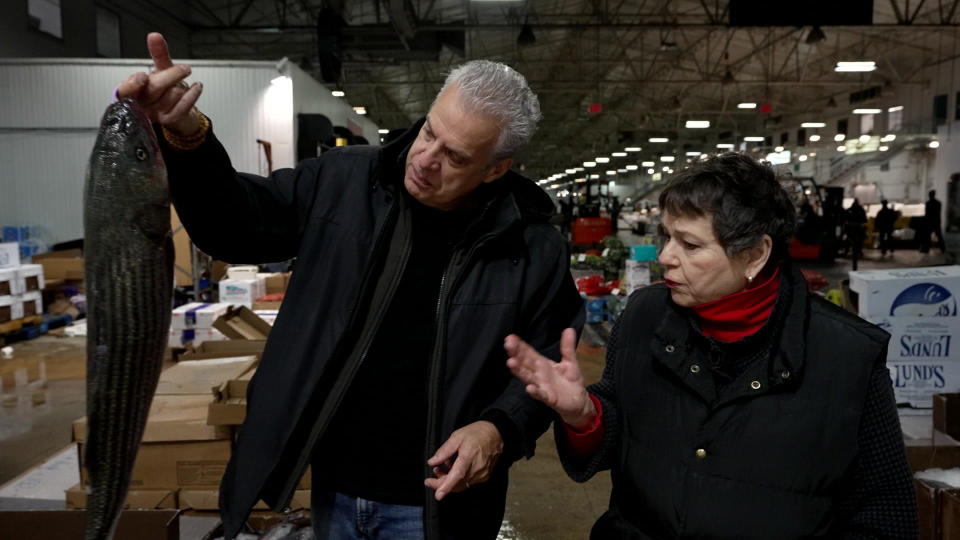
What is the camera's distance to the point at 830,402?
1.41 m

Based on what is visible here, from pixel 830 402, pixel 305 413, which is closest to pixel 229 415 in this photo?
pixel 305 413

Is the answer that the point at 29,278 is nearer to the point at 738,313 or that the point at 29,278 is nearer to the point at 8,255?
the point at 8,255

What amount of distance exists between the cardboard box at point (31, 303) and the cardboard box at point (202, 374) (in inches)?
213

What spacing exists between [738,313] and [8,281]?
8129 millimetres

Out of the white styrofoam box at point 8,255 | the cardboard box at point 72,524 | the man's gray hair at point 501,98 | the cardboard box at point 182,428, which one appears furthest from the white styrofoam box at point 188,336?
the man's gray hair at point 501,98

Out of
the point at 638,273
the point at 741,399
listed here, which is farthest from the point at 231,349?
the point at 638,273

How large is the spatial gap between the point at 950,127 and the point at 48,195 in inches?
836

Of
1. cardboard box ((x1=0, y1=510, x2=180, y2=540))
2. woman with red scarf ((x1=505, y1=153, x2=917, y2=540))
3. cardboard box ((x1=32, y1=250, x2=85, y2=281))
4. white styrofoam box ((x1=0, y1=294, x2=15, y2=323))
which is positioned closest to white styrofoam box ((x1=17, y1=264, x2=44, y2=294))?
white styrofoam box ((x1=0, y1=294, x2=15, y2=323))

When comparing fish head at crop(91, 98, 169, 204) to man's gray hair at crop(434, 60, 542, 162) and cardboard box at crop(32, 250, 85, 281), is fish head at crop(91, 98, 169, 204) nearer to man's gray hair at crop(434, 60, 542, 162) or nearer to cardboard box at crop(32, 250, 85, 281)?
man's gray hair at crop(434, 60, 542, 162)

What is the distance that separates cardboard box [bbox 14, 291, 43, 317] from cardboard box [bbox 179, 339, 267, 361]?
5323 millimetres

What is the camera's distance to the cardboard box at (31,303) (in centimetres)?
767

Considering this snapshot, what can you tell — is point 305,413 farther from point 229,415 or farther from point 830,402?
point 229,415

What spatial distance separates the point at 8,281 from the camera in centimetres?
744

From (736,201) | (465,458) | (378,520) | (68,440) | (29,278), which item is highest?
(736,201)
